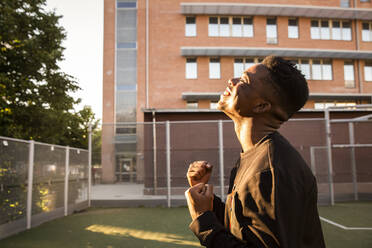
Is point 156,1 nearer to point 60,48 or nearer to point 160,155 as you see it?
point 60,48

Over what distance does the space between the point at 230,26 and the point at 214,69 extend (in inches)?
149

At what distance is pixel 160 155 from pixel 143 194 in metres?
1.60

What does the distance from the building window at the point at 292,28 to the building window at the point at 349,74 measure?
4.79 m

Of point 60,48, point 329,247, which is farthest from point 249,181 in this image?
point 60,48

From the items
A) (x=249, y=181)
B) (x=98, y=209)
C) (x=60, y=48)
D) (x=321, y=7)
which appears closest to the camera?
(x=249, y=181)

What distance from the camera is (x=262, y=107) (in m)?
1.27

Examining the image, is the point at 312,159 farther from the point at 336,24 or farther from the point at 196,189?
the point at 336,24

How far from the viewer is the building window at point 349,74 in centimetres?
2441

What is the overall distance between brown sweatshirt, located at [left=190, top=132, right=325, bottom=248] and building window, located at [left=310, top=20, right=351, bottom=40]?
2635 centimetres

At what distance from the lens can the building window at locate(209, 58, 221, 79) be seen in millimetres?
23562

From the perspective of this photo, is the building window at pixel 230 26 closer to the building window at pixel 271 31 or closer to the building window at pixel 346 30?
the building window at pixel 271 31

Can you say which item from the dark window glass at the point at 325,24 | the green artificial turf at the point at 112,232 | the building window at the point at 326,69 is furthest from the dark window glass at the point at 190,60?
the green artificial turf at the point at 112,232

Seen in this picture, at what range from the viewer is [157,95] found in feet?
78.0

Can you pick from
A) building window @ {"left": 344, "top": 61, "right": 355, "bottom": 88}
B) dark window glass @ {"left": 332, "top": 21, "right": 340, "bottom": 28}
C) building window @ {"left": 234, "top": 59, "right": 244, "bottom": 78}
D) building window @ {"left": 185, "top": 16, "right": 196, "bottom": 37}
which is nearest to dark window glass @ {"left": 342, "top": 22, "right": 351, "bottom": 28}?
dark window glass @ {"left": 332, "top": 21, "right": 340, "bottom": 28}
